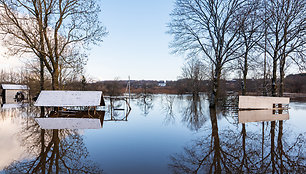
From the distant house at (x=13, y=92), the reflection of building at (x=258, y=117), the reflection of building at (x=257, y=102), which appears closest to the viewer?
the reflection of building at (x=258, y=117)

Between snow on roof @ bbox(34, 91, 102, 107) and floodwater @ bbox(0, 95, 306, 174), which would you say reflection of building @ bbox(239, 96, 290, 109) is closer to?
floodwater @ bbox(0, 95, 306, 174)

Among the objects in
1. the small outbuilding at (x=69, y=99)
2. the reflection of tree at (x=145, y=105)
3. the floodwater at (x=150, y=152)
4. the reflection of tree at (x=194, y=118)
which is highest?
the small outbuilding at (x=69, y=99)

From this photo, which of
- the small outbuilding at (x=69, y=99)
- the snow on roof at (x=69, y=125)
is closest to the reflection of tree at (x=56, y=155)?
the snow on roof at (x=69, y=125)

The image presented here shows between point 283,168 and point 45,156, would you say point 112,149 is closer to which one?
point 45,156

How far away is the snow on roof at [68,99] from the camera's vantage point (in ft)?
34.5

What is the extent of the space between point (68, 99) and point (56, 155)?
23.5 ft

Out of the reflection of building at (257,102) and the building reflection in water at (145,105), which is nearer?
the reflection of building at (257,102)

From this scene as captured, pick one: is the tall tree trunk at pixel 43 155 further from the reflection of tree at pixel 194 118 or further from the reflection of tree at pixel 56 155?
the reflection of tree at pixel 194 118

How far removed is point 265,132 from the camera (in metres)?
7.06

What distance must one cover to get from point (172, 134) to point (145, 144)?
1.65m

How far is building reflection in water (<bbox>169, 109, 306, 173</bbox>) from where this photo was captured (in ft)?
12.3

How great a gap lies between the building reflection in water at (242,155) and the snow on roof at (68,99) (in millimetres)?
7232

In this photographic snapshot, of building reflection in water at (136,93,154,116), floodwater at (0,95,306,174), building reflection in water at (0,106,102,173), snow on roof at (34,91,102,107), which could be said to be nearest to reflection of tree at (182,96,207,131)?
floodwater at (0,95,306,174)

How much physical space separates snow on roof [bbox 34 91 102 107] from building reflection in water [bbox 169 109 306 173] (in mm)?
7232
